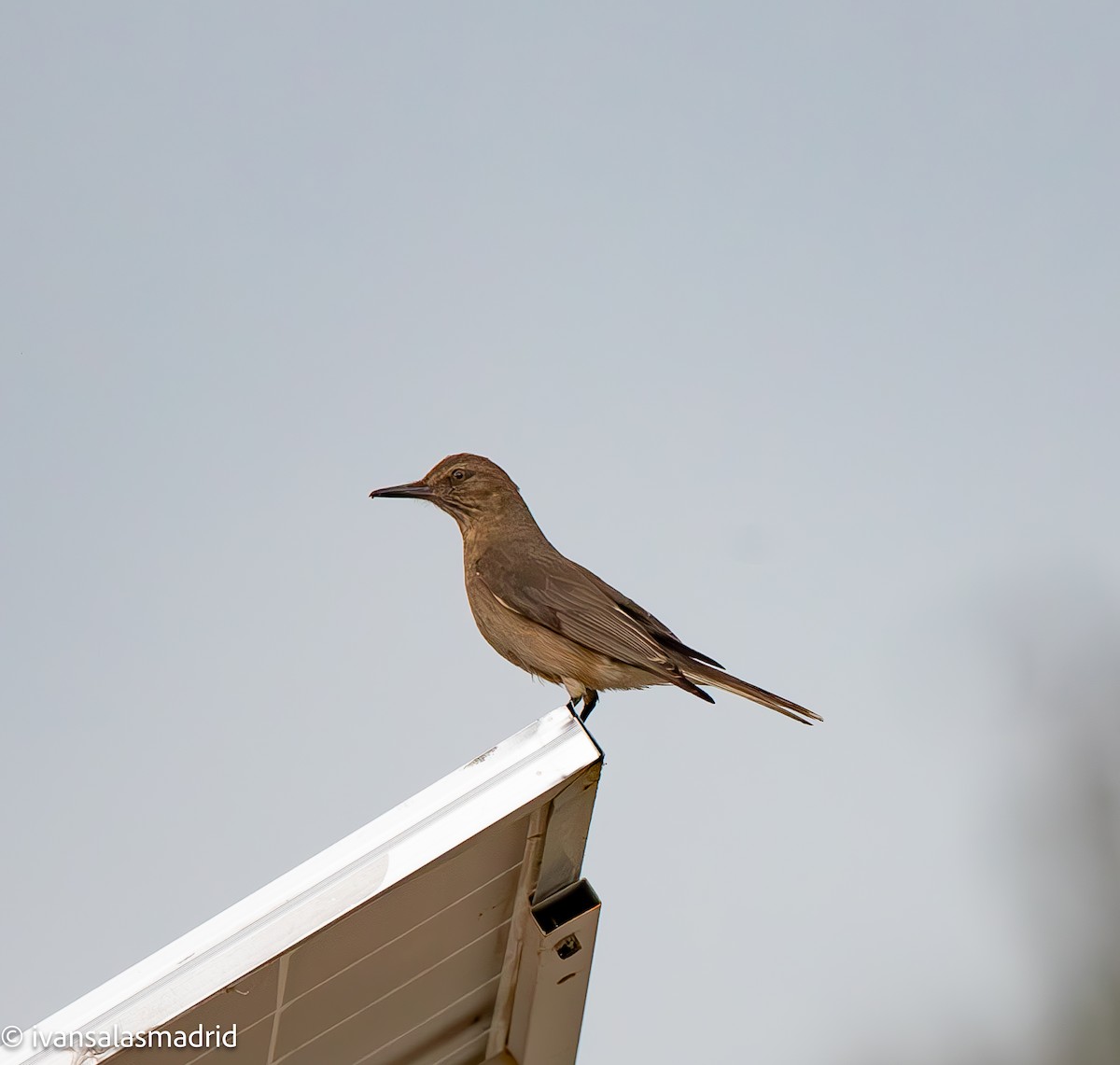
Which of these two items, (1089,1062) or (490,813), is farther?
(1089,1062)

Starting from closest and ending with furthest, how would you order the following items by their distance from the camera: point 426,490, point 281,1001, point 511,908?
point 281,1001
point 511,908
point 426,490

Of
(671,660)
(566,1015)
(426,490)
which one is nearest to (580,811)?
(566,1015)

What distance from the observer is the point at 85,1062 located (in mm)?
3041

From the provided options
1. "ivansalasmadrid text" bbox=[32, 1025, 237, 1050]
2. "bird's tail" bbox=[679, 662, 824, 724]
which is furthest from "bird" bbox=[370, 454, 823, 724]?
"ivansalasmadrid text" bbox=[32, 1025, 237, 1050]

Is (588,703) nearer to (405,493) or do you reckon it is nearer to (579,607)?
(579,607)

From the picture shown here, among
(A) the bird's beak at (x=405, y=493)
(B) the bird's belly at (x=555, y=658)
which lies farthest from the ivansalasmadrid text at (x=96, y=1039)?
(A) the bird's beak at (x=405, y=493)

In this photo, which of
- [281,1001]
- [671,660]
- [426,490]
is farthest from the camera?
[426,490]

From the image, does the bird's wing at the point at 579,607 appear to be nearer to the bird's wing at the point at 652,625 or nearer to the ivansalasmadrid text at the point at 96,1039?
the bird's wing at the point at 652,625

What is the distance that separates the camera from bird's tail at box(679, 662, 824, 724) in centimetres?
597

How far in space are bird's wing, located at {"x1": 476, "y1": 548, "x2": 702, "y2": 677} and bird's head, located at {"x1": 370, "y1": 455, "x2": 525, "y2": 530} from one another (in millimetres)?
370

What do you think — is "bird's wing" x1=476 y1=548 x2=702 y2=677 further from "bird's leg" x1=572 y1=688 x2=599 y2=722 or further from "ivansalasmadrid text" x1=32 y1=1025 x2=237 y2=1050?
"ivansalasmadrid text" x1=32 y1=1025 x2=237 y2=1050

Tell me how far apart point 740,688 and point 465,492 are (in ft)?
6.26

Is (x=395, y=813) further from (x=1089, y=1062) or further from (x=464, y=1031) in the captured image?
(x=1089, y=1062)

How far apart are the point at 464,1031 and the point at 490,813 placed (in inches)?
54.1
